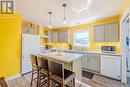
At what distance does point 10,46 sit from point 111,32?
3.82 meters

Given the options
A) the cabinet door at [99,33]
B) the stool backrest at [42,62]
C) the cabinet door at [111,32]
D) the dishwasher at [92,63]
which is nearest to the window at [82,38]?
the cabinet door at [99,33]

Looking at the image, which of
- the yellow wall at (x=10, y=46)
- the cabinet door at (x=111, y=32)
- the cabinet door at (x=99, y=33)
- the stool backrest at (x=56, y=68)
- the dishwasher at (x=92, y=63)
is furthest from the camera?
the cabinet door at (x=99, y=33)

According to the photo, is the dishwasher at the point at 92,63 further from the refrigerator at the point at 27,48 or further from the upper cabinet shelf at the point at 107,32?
the refrigerator at the point at 27,48

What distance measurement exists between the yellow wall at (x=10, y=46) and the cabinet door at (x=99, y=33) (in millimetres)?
3207

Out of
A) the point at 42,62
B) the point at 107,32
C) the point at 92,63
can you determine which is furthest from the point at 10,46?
the point at 107,32

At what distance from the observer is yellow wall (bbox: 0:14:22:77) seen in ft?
11.7

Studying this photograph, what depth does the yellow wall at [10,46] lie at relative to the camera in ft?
11.7

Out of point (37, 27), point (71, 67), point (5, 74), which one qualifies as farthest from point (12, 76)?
point (37, 27)

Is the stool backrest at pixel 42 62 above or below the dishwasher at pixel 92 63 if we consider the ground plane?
above

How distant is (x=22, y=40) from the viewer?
13.3 feet

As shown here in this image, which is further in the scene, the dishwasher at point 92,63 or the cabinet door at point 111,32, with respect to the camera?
the dishwasher at point 92,63

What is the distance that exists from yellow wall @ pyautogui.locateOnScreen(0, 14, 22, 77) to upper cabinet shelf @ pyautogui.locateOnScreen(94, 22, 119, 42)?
3240 mm

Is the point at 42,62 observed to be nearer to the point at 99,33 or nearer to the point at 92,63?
the point at 92,63

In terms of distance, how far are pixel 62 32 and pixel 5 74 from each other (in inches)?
157
